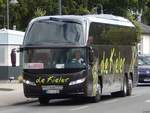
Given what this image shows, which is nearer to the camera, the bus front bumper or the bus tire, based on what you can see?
the bus front bumper

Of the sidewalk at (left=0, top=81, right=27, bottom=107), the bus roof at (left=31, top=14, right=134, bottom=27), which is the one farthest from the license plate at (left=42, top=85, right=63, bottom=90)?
the bus roof at (left=31, top=14, right=134, bottom=27)

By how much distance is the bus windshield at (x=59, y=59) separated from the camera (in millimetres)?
22312

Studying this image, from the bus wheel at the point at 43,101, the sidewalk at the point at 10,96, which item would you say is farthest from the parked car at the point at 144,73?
the bus wheel at the point at 43,101

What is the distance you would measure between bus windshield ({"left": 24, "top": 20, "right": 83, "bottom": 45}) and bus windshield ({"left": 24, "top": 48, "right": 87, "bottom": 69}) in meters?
0.34

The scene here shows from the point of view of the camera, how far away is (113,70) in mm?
25984

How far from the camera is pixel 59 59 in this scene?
73.4ft

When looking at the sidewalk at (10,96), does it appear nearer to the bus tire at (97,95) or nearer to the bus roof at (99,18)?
the bus tire at (97,95)

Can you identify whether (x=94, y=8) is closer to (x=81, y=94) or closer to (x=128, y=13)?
(x=128, y=13)

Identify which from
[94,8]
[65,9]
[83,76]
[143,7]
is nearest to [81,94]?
[83,76]

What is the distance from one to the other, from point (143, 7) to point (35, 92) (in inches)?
2210

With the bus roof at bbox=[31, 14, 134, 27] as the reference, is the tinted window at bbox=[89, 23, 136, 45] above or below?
below

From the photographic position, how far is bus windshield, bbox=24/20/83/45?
2261cm

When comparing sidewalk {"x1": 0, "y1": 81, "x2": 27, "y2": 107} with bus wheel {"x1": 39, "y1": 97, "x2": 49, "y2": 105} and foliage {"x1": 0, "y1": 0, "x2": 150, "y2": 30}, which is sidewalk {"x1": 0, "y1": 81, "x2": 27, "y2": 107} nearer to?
bus wheel {"x1": 39, "y1": 97, "x2": 49, "y2": 105}

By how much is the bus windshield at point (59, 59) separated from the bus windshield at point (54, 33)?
34 centimetres
